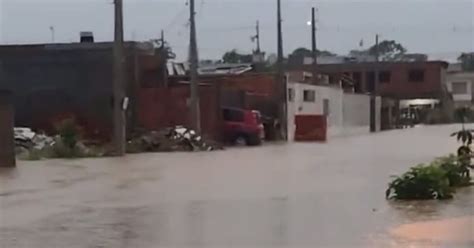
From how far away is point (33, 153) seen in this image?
34.5 meters

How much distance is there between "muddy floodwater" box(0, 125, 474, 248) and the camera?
12.5 m

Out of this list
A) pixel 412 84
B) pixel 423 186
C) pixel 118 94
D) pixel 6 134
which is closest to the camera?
pixel 423 186

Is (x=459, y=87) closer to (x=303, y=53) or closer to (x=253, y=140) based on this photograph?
(x=303, y=53)

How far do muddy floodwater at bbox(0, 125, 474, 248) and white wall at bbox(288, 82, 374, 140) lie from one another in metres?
30.6

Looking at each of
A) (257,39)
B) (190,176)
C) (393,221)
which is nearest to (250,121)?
(190,176)

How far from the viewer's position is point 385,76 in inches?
4129

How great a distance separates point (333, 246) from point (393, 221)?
A: 2.53 metres

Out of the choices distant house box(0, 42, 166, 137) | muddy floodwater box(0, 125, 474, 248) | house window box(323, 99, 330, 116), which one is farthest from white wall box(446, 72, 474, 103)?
muddy floodwater box(0, 125, 474, 248)

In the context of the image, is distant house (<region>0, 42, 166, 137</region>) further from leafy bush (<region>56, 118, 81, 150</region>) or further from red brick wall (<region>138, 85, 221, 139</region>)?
leafy bush (<region>56, 118, 81, 150</region>)

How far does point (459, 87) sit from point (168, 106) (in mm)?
78145

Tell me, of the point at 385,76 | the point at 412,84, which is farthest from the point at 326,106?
the point at 385,76

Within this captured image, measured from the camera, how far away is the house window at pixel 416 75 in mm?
102312

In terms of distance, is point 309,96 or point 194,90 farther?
point 309,96

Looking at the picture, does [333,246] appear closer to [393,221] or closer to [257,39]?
[393,221]
